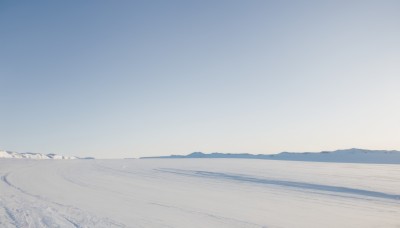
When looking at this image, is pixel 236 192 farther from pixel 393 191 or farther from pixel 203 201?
pixel 393 191

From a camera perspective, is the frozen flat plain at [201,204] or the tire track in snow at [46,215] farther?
the frozen flat plain at [201,204]

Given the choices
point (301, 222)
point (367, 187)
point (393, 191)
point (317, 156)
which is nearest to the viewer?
point (301, 222)

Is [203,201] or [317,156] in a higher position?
[317,156]

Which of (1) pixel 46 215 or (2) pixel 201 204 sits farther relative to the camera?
(2) pixel 201 204

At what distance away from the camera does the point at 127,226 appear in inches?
347

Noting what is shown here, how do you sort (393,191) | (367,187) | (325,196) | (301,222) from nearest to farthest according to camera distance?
(301,222)
(325,196)
(393,191)
(367,187)

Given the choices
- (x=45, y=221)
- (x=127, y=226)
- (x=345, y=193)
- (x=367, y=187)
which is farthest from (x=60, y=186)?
(x=367, y=187)

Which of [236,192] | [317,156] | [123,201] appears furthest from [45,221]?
[317,156]

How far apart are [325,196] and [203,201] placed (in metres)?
5.60

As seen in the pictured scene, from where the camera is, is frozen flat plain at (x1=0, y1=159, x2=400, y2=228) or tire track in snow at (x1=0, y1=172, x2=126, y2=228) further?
frozen flat plain at (x1=0, y1=159, x2=400, y2=228)

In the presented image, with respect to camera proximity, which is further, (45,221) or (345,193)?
(345,193)

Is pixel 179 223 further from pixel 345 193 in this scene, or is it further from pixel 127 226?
pixel 345 193

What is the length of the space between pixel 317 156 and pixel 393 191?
35785mm

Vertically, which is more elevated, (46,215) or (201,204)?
(201,204)
